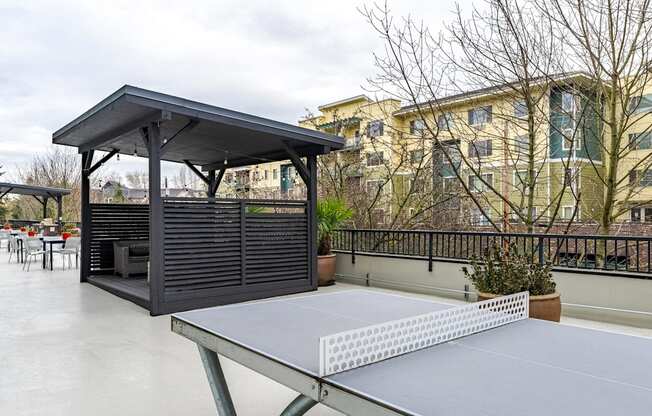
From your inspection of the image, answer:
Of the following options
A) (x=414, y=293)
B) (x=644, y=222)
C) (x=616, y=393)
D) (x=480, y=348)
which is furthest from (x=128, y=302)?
(x=644, y=222)

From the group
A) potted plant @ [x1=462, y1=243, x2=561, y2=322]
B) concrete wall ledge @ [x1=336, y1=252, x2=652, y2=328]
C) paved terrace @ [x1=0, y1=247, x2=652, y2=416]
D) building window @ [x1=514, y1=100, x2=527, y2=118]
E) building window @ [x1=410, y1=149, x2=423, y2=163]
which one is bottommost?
paved terrace @ [x1=0, y1=247, x2=652, y2=416]

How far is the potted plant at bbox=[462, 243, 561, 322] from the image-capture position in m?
3.69

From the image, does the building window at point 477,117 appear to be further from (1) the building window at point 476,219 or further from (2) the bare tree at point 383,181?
(1) the building window at point 476,219

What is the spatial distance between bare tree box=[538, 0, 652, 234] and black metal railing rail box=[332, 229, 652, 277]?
70 cm

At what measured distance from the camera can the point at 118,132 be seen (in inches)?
260

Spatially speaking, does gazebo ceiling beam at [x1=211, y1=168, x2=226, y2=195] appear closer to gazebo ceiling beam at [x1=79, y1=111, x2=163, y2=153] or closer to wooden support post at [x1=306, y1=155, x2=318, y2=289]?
gazebo ceiling beam at [x1=79, y1=111, x2=163, y2=153]

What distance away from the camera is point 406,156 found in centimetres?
1048

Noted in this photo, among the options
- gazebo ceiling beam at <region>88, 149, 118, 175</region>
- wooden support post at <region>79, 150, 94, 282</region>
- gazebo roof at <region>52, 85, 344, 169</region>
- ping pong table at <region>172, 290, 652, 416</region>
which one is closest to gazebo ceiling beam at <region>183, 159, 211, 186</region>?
gazebo roof at <region>52, 85, 344, 169</region>

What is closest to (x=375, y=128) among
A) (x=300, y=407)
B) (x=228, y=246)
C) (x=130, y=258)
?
(x=130, y=258)

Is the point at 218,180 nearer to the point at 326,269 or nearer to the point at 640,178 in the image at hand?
the point at 326,269

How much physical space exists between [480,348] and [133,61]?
464 inches

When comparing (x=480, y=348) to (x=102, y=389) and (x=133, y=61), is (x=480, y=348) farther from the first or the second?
(x=133, y=61)

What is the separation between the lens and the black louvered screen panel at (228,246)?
19.1ft

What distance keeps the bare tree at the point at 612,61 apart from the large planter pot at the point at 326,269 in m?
4.15
